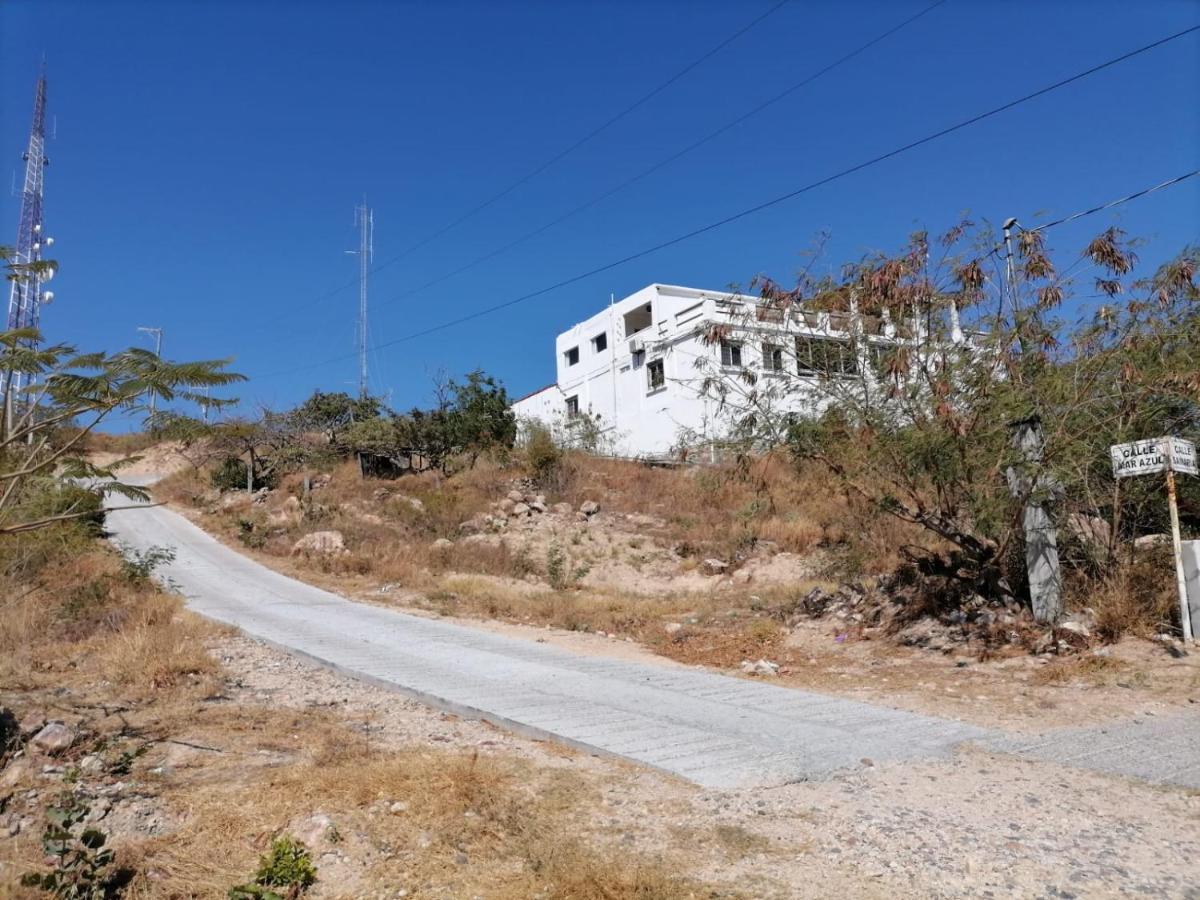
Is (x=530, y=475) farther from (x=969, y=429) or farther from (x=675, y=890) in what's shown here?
(x=675, y=890)

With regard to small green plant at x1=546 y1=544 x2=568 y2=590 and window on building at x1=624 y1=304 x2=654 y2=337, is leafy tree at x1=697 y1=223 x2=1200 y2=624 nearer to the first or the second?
small green plant at x1=546 y1=544 x2=568 y2=590

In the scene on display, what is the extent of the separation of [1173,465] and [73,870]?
32.1 ft

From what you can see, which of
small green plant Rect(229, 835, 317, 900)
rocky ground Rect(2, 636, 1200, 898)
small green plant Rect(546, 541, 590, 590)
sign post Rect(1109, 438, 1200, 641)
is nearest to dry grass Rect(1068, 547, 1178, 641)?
sign post Rect(1109, 438, 1200, 641)

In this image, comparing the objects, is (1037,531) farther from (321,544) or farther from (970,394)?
(321,544)

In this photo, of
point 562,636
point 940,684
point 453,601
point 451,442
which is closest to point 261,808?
point 940,684

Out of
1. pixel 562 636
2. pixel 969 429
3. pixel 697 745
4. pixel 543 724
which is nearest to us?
pixel 697 745

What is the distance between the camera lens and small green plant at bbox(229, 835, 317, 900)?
11.7ft

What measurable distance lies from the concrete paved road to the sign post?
3669mm

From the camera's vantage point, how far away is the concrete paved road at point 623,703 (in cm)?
582

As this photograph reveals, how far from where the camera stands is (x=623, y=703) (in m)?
7.70

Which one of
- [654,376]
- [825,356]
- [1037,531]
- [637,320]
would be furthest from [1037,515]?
[637,320]

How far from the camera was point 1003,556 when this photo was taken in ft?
34.7

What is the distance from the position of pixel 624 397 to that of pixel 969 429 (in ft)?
91.5

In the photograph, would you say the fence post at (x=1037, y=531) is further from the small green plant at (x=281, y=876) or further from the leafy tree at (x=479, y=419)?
the leafy tree at (x=479, y=419)
